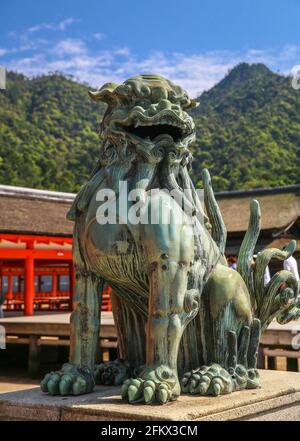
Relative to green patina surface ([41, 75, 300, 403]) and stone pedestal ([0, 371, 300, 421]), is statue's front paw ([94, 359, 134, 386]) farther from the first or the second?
stone pedestal ([0, 371, 300, 421])

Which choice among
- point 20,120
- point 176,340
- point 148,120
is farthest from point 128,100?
point 20,120

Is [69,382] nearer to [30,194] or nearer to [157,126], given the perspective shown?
[157,126]

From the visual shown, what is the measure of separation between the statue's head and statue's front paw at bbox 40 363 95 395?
4.06 ft

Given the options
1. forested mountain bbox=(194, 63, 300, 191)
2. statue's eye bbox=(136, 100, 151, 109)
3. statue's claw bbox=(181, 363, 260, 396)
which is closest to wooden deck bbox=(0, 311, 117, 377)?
statue's claw bbox=(181, 363, 260, 396)

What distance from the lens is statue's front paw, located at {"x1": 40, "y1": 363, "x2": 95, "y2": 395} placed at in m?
3.12

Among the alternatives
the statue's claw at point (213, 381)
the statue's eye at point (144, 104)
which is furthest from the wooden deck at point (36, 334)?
the statue's eye at point (144, 104)

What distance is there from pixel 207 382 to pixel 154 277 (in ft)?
2.16

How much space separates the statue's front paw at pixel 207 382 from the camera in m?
3.17

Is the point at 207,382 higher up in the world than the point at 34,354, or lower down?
higher up

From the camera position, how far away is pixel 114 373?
3.51 m

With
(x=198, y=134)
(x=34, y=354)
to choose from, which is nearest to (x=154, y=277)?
(x=34, y=354)

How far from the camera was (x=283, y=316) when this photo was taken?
3.93 meters

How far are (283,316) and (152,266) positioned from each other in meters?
1.29
